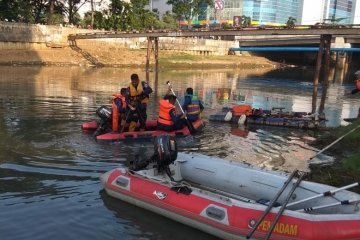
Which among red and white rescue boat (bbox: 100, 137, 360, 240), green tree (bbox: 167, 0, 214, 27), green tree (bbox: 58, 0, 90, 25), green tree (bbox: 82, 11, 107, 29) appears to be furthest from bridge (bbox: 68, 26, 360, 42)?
A: green tree (bbox: 167, 0, 214, 27)

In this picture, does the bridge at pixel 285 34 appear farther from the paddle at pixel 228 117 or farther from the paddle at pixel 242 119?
the paddle at pixel 228 117

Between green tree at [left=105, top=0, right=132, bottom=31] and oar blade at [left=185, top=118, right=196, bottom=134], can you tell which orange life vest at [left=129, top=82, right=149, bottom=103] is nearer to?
oar blade at [left=185, top=118, right=196, bottom=134]

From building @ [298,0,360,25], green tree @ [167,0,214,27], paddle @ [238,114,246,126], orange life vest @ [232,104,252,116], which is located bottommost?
paddle @ [238,114,246,126]

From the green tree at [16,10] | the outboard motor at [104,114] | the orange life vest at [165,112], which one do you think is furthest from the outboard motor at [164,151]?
the green tree at [16,10]

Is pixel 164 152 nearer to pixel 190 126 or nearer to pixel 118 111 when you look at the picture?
pixel 118 111

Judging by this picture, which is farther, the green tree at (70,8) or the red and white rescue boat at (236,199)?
the green tree at (70,8)

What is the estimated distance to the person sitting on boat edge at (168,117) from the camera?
1292 cm

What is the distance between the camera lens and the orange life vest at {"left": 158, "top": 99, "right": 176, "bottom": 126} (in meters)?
13.0

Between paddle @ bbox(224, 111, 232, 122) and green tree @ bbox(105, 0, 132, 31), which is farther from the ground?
green tree @ bbox(105, 0, 132, 31)

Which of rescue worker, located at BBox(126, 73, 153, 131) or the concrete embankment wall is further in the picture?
the concrete embankment wall

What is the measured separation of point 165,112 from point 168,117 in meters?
0.19

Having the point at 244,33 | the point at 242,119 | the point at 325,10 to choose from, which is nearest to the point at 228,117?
the point at 242,119

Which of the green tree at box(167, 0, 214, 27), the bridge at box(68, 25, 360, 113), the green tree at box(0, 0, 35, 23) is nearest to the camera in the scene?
the bridge at box(68, 25, 360, 113)

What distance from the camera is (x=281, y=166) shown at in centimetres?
1137
